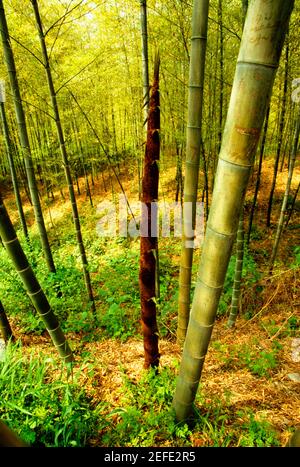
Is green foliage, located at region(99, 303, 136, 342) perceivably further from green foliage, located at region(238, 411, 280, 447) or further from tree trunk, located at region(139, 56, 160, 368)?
green foliage, located at region(238, 411, 280, 447)

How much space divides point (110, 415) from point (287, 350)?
7.02ft

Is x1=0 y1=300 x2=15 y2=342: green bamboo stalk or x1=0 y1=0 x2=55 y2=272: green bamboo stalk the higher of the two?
x1=0 y1=0 x2=55 y2=272: green bamboo stalk

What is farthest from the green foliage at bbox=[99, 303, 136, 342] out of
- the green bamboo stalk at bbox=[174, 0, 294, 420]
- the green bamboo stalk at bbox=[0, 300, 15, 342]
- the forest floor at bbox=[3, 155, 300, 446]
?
the green bamboo stalk at bbox=[174, 0, 294, 420]

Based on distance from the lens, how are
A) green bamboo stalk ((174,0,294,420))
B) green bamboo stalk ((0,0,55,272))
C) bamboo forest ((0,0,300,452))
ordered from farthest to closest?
green bamboo stalk ((0,0,55,272))
bamboo forest ((0,0,300,452))
green bamboo stalk ((174,0,294,420))

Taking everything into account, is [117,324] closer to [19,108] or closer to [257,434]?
[257,434]

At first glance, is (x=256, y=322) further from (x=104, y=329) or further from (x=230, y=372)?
(x=104, y=329)

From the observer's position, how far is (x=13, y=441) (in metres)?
0.56

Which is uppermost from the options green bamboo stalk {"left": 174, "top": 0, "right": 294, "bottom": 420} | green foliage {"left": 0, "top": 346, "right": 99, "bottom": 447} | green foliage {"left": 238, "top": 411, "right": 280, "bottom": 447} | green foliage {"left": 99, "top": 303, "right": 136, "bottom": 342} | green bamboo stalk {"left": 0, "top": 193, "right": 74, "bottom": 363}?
green bamboo stalk {"left": 174, "top": 0, "right": 294, "bottom": 420}

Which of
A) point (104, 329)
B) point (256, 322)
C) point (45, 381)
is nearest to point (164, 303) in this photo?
point (104, 329)

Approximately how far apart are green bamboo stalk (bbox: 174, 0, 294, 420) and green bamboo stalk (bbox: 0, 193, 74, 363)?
4.25ft

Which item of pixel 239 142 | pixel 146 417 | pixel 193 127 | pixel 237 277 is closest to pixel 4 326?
pixel 146 417

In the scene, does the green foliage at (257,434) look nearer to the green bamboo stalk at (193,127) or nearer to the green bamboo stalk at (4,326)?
the green bamboo stalk at (193,127)

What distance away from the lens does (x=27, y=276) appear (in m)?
1.93

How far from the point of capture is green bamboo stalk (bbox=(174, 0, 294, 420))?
32.3 inches
